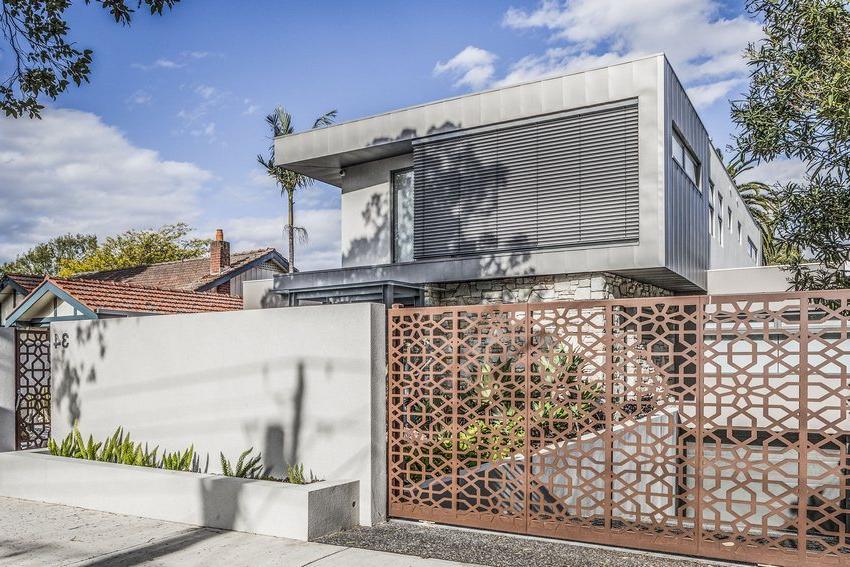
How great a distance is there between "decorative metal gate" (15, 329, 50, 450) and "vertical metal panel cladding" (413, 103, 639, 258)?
23.8 feet

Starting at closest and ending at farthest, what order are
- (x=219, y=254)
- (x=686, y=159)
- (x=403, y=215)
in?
(x=686, y=159), (x=403, y=215), (x=219, y=254)

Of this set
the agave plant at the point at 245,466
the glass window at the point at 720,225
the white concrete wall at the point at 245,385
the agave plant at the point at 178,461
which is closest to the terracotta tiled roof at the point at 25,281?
the white concrete wall at the point at 245,385

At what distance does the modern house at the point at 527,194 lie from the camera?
11.8 m

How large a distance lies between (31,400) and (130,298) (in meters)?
9.63

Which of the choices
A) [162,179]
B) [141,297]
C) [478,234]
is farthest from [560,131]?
[162,179]

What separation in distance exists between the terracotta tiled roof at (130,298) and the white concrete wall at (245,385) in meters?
9.21

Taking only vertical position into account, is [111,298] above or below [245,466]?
above

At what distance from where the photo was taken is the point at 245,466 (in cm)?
678

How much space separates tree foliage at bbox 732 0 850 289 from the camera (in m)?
9.40

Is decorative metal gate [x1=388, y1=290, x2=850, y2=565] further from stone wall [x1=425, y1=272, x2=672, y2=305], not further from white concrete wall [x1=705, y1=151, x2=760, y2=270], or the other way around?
white concrete wall [x1=705, y1=151, x2=760, y2=270]

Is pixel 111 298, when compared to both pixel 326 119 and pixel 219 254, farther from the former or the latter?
pixel 326 119

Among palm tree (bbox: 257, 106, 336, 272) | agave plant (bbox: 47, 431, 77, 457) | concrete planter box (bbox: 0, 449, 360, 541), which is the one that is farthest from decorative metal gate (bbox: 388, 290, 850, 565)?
palm tree (bbox: 257, 106, 336, 272)

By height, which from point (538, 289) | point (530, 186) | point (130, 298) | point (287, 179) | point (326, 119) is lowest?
point (130, 298)

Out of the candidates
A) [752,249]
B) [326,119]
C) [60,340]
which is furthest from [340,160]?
[752,249]
